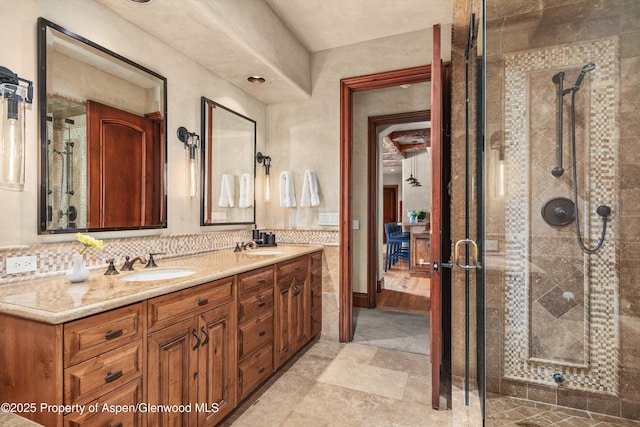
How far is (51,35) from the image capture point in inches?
60.9

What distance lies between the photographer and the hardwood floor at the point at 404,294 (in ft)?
13.2

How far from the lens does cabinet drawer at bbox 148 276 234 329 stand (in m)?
1.34

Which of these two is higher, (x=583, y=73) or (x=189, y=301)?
(x=583, y=73)

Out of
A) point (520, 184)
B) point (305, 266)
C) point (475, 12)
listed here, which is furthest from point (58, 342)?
point (475, 12)

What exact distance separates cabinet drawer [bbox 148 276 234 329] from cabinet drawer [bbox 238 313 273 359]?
262mm

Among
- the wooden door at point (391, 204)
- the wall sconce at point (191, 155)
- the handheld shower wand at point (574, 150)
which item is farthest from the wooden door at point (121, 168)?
the wooden door at point (391, 204)

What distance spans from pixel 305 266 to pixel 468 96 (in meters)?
1.74

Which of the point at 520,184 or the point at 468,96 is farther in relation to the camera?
the point at 468,96

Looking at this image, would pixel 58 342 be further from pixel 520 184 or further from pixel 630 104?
pixel 630 104

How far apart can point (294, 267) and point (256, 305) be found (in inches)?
21.9

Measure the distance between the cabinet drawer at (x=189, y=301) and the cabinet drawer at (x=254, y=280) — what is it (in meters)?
0.09

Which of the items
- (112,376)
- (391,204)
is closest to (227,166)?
(112,376)

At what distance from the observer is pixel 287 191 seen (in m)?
3.14

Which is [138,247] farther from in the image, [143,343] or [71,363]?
[71,363]
